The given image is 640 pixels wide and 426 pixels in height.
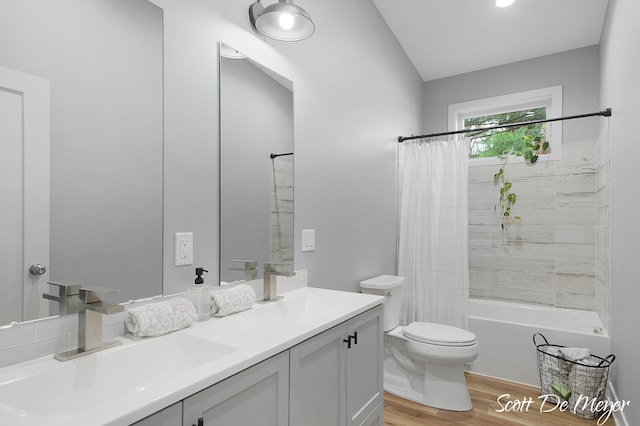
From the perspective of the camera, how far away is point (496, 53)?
3.43m

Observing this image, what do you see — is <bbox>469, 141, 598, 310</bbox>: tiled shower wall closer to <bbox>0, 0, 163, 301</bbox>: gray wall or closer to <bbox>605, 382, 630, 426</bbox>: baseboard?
<bbox>605, 382, 630, 426</bbox>: baseboard

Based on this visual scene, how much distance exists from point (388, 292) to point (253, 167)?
56.2 inches

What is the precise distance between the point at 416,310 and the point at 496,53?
8.30 feet

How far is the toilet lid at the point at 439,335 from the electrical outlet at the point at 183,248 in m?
1.72

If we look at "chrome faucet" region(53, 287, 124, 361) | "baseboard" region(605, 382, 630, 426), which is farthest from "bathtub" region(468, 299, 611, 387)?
"chrome faucet" region(53, 287, 124, 361)

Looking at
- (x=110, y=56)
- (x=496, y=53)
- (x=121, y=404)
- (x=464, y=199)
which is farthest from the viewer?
(x=496, y=53)

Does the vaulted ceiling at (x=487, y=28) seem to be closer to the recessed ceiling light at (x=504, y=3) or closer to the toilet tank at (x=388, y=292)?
the recessed ceiling light at (x=504, y=3)

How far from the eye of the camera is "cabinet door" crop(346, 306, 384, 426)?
4.91 feet

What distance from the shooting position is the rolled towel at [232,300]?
1.39 metres

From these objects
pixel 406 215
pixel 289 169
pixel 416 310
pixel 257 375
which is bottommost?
pixel 416 310

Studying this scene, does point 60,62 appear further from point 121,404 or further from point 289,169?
point 289,169

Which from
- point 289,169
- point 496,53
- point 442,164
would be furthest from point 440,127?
point 289,169

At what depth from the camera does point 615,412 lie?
2.20 meters

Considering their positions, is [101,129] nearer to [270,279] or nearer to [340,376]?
[270,279]
